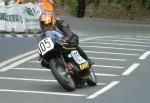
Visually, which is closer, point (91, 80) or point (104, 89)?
point (104, 89)

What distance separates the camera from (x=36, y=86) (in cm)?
1330

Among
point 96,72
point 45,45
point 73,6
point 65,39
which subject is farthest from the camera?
point 73,6

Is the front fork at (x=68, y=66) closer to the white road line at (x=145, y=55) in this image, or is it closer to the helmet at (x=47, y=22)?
the helmet at (x=47, y=22)

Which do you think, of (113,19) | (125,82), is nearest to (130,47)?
(125,82)

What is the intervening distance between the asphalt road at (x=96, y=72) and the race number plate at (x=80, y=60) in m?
0.48

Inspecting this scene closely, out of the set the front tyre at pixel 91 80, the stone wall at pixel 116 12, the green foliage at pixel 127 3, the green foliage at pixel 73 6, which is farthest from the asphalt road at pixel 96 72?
the green foliage at pixel 73 6

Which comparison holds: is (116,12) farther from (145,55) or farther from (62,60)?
(62,60)

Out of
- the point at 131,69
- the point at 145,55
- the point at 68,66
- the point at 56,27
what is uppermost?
the point at 56,27

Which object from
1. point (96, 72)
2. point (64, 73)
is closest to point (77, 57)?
point (64, 73)

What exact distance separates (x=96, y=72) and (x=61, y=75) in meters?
3.57

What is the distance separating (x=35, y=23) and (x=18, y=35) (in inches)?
99.6

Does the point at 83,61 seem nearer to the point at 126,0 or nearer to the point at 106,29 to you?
the point at 106,29

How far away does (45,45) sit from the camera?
40.2ft

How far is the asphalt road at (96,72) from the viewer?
11805 millimetres
